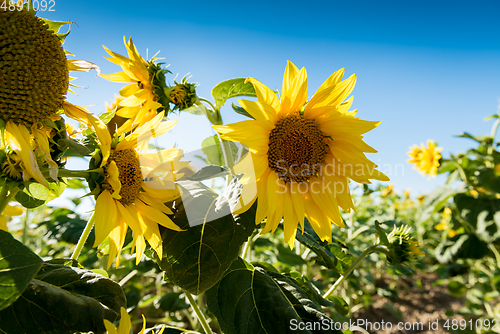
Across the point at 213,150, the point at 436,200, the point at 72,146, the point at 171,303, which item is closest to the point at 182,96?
the point at 213,150

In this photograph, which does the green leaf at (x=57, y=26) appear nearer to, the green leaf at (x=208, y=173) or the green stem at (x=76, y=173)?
the green stem at (x=76, y=173)

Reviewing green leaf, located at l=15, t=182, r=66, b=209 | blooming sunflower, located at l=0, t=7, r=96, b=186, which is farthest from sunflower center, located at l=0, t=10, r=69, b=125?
green leaf, located at l=15, t=182, r=66, b=209

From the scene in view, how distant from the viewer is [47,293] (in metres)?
0.66

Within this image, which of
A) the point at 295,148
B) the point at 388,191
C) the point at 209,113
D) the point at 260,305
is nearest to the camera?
the point at 260,305

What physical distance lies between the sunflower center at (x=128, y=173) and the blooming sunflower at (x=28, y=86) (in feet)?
0.59

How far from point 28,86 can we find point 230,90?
1.96 ft

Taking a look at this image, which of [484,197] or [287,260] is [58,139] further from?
[484,197]

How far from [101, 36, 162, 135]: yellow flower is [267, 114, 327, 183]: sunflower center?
414mm

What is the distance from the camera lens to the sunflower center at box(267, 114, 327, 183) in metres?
0.99

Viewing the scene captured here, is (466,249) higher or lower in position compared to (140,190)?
lower

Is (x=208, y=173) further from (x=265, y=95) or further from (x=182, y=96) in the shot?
(x=182, y=96)

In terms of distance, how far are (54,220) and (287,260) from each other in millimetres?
1524

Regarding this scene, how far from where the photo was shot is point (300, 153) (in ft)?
3.34

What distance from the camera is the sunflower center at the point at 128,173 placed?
A: 855 mm
